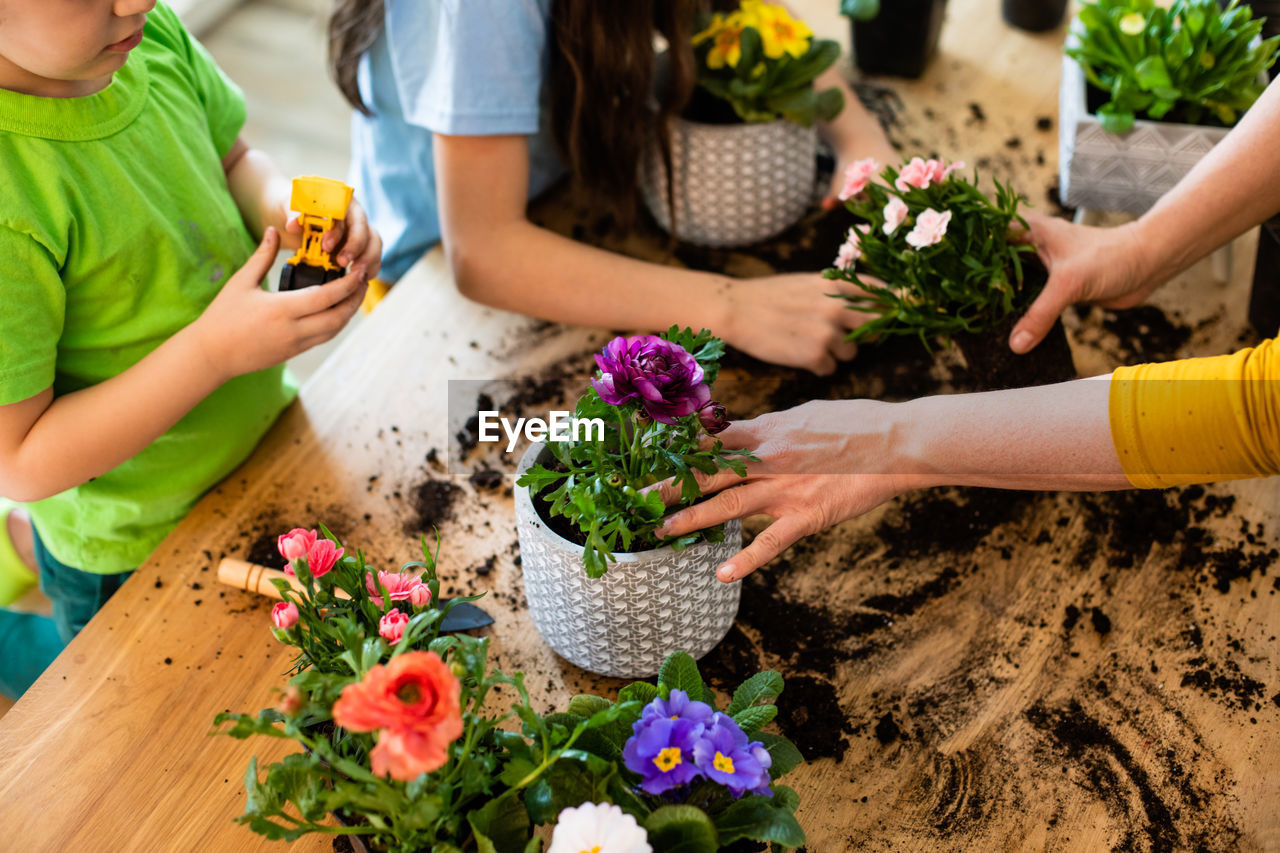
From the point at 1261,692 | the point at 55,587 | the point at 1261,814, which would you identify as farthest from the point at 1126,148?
the point at 55,587

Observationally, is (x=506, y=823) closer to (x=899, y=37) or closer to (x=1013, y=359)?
(x=1013, y=359)

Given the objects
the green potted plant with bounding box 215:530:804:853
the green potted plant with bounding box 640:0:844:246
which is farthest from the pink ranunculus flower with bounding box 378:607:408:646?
the green potted plant with bounding box 640:0:844:246

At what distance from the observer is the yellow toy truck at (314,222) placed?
895mm

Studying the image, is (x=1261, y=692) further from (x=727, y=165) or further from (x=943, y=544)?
(x=727, y=165)

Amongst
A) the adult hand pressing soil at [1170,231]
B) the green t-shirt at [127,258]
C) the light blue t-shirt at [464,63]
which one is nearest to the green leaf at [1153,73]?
the adult hand pressing soil at [1170,231]

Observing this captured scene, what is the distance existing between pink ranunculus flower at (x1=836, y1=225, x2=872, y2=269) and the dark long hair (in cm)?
29

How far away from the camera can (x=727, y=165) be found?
1.17m

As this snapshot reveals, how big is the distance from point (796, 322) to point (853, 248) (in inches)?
5.1

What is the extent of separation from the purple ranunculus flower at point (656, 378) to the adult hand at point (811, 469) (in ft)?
0.50

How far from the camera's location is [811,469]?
35.1 inches

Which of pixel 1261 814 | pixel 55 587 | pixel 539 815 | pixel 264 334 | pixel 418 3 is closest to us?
pixel 539 815

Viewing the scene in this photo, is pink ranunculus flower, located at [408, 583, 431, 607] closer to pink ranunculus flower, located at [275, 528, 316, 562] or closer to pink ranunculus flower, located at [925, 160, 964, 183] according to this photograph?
pink ranunculus flower, located at [275, 528, 316, 562]

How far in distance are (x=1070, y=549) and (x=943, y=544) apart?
0.43ft

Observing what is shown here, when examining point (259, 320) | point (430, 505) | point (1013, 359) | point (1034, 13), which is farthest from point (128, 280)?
point (1034, 13)
